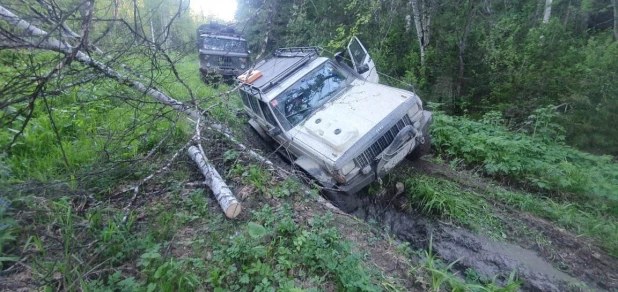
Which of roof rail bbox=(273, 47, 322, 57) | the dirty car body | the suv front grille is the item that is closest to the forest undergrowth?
the dirty car body

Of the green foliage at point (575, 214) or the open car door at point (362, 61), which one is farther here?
the open car door at point (362, 61)

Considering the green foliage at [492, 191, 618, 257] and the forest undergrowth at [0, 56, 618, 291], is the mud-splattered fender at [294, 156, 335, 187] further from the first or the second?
the green foliage at [492, 191, 618, 257]

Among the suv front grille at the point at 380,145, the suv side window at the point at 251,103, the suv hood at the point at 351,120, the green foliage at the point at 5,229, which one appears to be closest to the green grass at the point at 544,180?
the suv front grille at the point at 380,145

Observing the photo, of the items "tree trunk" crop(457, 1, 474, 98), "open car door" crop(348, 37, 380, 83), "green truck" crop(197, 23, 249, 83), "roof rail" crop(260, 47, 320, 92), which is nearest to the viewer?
"roof rail" crop(260, 47, 320, 92)

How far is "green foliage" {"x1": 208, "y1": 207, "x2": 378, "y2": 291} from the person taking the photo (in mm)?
2518

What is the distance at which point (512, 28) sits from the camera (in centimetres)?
825

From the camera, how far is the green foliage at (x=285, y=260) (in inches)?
99.1

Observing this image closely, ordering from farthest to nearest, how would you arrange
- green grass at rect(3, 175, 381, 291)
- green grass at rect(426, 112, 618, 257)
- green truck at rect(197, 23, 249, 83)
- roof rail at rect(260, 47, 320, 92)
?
green truck at rect(197, 23, 249, 83), roof rail at rect(260, 47, 320, 92), green grass at rect(426, 112, 618, 257), green grass at rect(3, 175, 381, 291)

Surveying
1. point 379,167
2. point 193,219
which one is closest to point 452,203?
point 379,167

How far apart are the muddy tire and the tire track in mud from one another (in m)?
0.25

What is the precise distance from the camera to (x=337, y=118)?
442cm

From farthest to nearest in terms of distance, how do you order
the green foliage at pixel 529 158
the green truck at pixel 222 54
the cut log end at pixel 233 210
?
the green truck at pixel 222 54 < the green foliage at pixel 529 158 < the cut log end at pixel 233 210

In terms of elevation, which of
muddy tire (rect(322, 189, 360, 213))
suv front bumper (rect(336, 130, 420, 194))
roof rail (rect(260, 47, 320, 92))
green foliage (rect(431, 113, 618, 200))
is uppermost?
roof rail (rect(260, 47, 320, 92))

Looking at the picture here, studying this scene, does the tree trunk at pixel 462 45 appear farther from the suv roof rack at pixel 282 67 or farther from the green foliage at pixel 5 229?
the green foliage at pixel 5 229
